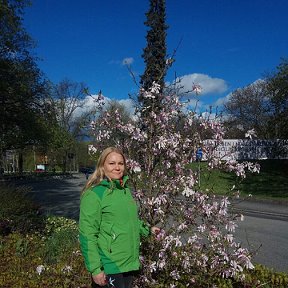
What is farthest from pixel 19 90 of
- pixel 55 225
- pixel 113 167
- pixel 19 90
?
pixel 113 167

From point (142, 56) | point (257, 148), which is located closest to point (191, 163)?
point (142, 56)

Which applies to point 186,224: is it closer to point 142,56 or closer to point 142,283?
point 142,283

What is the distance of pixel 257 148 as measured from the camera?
4144 centimetres

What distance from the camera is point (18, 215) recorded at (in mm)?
8562

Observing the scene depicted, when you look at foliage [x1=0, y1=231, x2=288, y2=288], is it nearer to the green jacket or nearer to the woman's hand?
the green jacket

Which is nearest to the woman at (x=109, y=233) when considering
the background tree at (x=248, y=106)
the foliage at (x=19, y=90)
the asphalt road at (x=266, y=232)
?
the asphalt road at (x=266, y=232)

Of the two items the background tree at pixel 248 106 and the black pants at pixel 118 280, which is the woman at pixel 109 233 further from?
the background tree at pixel 248 106

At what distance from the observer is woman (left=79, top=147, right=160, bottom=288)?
3047 millimetres

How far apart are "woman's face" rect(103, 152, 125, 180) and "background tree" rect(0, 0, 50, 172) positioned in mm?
18114

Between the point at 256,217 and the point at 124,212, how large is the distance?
39.3 feet

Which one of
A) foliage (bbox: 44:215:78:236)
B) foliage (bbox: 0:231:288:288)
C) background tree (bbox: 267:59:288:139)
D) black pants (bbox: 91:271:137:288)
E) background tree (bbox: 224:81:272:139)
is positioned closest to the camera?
black pants (bbox: 91:271:137:288)

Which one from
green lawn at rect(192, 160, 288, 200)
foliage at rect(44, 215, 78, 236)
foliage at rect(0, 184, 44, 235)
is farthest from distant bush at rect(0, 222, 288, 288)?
green lawn at rect(192, 160, 288, 200)

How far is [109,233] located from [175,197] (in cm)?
116

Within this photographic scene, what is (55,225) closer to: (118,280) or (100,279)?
(118,280)
